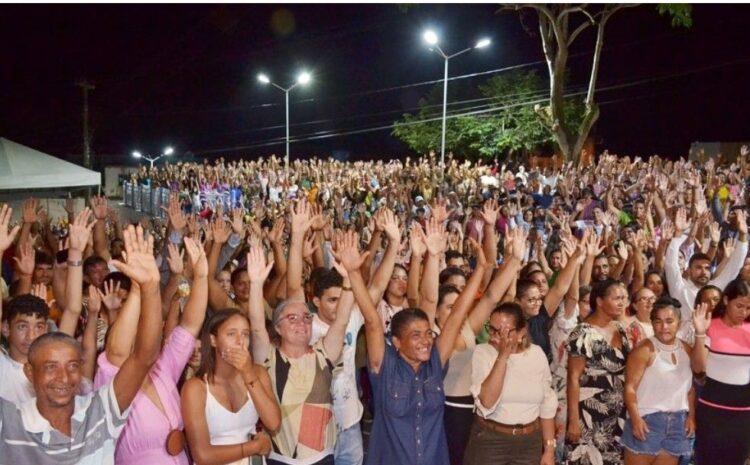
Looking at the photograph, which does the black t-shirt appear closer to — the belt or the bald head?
the belt

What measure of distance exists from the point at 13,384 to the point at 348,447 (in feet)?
5.99

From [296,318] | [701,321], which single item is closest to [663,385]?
[701,321]

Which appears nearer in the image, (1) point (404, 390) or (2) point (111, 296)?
(1) point (404, 390)

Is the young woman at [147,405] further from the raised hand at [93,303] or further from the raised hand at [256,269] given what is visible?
the raised hand at [93,303]

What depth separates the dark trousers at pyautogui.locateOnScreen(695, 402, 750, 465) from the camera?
473 cm

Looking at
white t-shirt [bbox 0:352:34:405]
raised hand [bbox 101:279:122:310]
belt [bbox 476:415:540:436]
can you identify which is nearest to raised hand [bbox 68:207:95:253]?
raised hand [bbox 101:279:122:310]

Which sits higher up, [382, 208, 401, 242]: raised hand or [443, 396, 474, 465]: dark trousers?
[382, 208, 401, 242]: raised hand

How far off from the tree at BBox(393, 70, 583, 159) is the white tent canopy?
2518cm

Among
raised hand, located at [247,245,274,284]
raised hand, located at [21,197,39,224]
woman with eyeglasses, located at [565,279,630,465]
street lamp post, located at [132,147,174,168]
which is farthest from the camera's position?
street lamp post, located at [132,147,174,168]

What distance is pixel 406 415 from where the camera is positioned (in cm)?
380

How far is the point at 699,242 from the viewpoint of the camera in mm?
8359

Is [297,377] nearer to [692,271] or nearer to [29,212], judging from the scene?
[29,212]

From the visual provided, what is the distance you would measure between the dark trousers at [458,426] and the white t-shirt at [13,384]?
7.69 feet

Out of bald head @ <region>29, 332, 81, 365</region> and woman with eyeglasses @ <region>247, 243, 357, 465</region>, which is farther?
woman with eyeglasses @ <region>247, 243, 357, 465</region>
